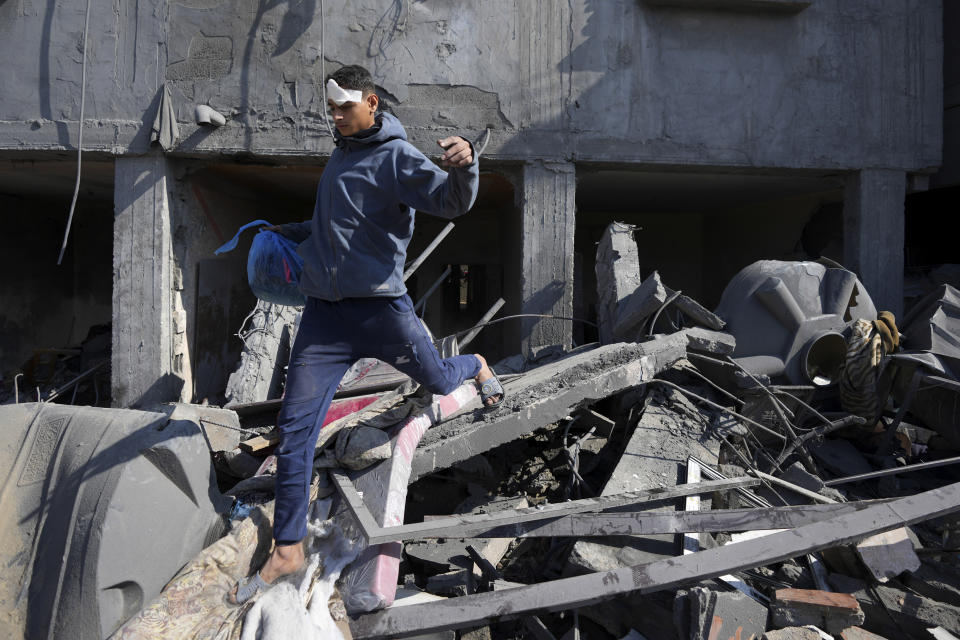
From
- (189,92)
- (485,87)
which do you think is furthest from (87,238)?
(485,87)

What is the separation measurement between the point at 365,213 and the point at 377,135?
30cm

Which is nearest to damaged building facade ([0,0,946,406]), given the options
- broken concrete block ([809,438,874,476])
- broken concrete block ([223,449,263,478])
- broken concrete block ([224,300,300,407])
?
broken concrete block ([224,300,300,407])

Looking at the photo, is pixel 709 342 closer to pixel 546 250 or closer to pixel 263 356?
pixel 546 250

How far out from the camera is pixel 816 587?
2.54 metres

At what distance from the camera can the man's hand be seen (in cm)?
183

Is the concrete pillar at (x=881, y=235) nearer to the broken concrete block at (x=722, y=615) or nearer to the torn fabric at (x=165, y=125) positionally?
the broken concrete block at (x=722, y=615)

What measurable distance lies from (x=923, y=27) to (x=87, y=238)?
11.9 metres

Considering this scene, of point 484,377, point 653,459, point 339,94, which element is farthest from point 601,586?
point 339,94

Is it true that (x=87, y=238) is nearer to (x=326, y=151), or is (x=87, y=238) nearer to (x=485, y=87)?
(x=326, y=151)

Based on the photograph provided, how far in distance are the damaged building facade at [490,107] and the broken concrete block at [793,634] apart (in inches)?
133

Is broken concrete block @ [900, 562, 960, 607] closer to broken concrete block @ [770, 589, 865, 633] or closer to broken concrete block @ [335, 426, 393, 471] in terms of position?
broken concrete block @ [770, 589, 865, 633]

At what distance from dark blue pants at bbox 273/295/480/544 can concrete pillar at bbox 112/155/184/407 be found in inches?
149

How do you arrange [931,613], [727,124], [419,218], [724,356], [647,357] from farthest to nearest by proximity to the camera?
[419,218]
[727,124]
[724,356]
[647,357]
[931,613]

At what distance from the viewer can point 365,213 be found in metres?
2.14
